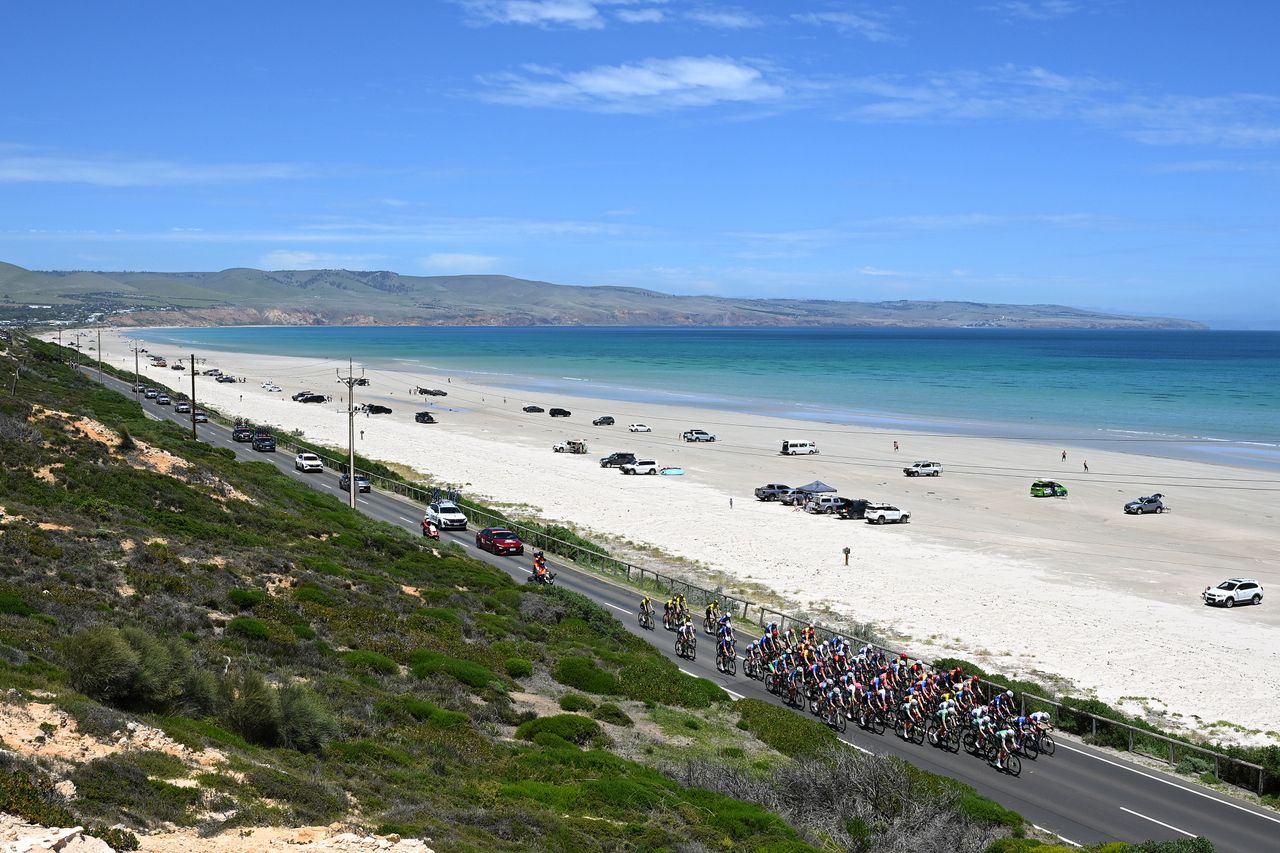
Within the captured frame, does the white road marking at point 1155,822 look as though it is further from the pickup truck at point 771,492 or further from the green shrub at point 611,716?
the pickup truck at point 771,492

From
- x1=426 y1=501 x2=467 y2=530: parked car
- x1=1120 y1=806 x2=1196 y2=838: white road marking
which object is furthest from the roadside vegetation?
x1=426 y1=501 x2=467 y2=530: parked car

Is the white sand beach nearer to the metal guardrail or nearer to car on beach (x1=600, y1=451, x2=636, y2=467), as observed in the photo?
car on beach (x1=600, y1=451, x2=636, y2=467)

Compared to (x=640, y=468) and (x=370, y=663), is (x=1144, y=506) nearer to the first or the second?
(x=640, y=468)

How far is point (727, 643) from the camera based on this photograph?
2969 cm

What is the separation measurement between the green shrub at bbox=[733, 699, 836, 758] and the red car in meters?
20.5

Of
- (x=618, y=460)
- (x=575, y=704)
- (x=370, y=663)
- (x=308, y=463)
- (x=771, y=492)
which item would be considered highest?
(x=370, y=663)

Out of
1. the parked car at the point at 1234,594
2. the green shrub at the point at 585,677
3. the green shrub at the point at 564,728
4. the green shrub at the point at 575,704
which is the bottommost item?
the parked car at the point at 1234,594

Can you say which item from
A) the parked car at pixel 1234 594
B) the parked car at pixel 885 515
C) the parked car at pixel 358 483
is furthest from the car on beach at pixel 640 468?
the parked car at pixel 1234 594

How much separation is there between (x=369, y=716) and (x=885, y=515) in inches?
1730

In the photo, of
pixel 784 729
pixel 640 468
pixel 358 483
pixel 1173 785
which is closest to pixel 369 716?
pixel 784 729

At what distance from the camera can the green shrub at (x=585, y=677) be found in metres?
24.8

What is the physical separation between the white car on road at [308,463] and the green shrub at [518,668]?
43.9 meters

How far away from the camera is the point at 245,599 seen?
2472 cm

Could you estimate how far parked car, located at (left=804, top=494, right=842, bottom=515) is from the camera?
203ft
